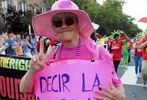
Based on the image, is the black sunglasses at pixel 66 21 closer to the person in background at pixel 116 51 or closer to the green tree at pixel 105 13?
the person in background at pixel 116 51

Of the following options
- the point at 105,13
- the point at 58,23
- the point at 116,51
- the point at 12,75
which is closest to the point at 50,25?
the point at 58,23

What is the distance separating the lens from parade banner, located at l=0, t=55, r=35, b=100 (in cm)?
652

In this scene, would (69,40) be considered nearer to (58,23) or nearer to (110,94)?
(58,23)

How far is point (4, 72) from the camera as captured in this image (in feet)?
22.7

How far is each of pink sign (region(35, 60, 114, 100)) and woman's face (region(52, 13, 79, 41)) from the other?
0.14 meters

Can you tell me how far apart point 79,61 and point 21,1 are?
55417mm

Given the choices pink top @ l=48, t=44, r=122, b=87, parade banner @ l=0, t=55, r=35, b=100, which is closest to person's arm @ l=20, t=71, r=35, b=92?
pink top @ l=48, t=44, r=122, b=87

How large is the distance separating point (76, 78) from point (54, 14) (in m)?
0.39

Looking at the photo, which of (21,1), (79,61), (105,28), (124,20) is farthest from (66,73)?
(124,20)

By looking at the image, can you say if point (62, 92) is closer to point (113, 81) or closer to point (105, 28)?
point (113, 81)

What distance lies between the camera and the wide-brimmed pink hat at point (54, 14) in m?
2.41

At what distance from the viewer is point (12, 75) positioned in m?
6.72

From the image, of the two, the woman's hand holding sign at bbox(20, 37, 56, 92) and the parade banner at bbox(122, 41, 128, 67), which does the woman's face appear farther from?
the parade banner at bbox(122, 41, 128, 67)

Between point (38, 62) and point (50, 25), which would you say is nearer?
point (38, 62)
